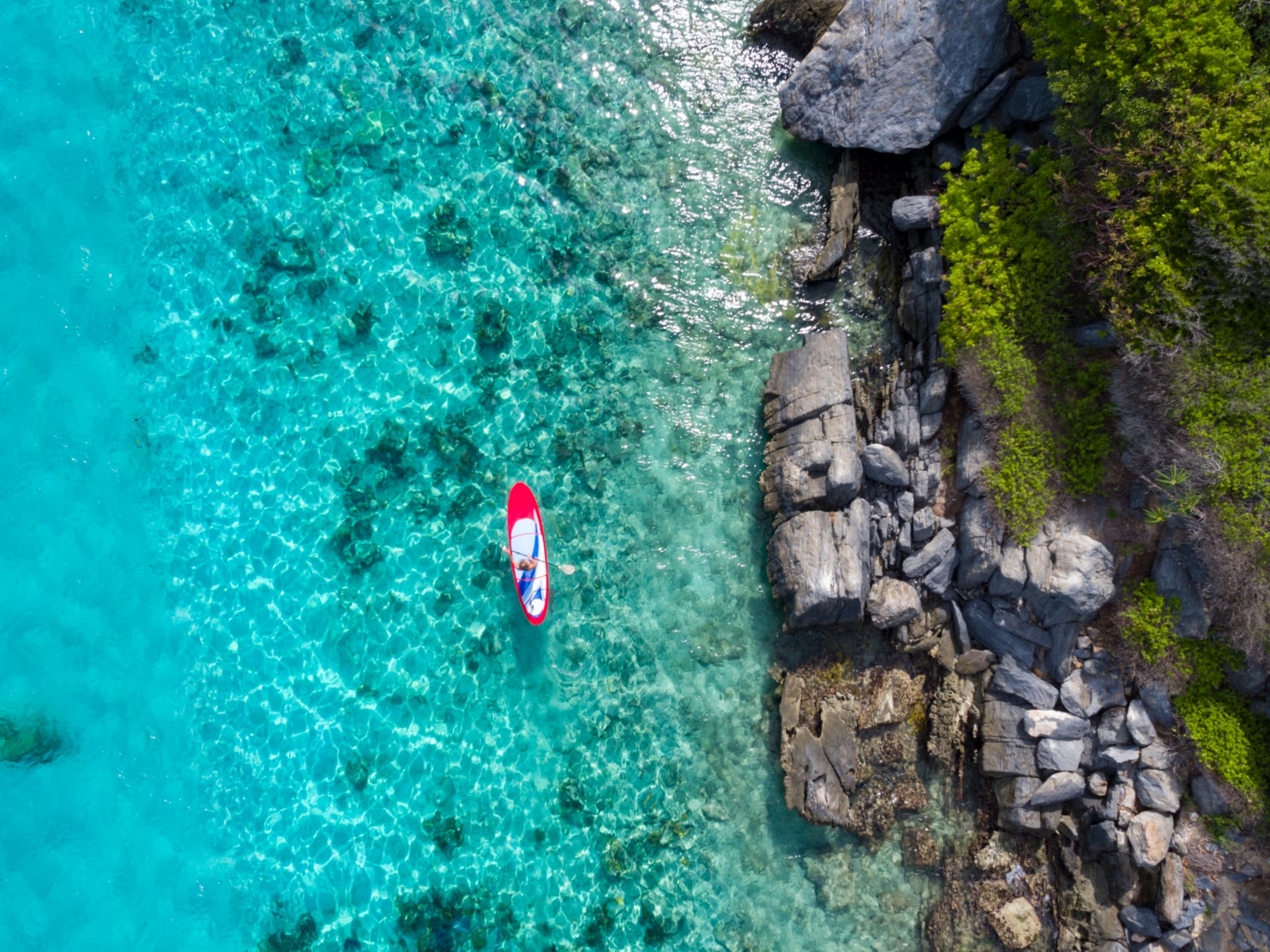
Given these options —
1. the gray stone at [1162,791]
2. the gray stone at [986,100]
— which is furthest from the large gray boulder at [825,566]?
the gray stone at [986,100]

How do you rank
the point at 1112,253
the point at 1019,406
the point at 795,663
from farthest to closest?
the point at 795,663, the point at 1019,406, the point at 1112,253

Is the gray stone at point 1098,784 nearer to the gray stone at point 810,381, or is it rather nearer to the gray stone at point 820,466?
the gray stone at point 820,466

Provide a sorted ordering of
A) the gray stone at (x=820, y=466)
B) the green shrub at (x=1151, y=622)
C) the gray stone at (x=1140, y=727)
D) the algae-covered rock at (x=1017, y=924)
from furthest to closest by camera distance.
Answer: the gray stone at (x=820, y=466) < the algae-covered rock at (x=1017, y=924) < the gray stone at (x=1140, y=727) < the green shrub at (x=1151, y=622)

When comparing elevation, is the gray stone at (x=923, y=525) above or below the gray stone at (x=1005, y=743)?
above

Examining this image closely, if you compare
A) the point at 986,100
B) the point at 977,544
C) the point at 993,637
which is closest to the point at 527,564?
the point at 977,544

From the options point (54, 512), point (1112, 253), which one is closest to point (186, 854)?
point (54, 512)

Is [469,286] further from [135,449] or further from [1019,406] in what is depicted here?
[1019,406]
